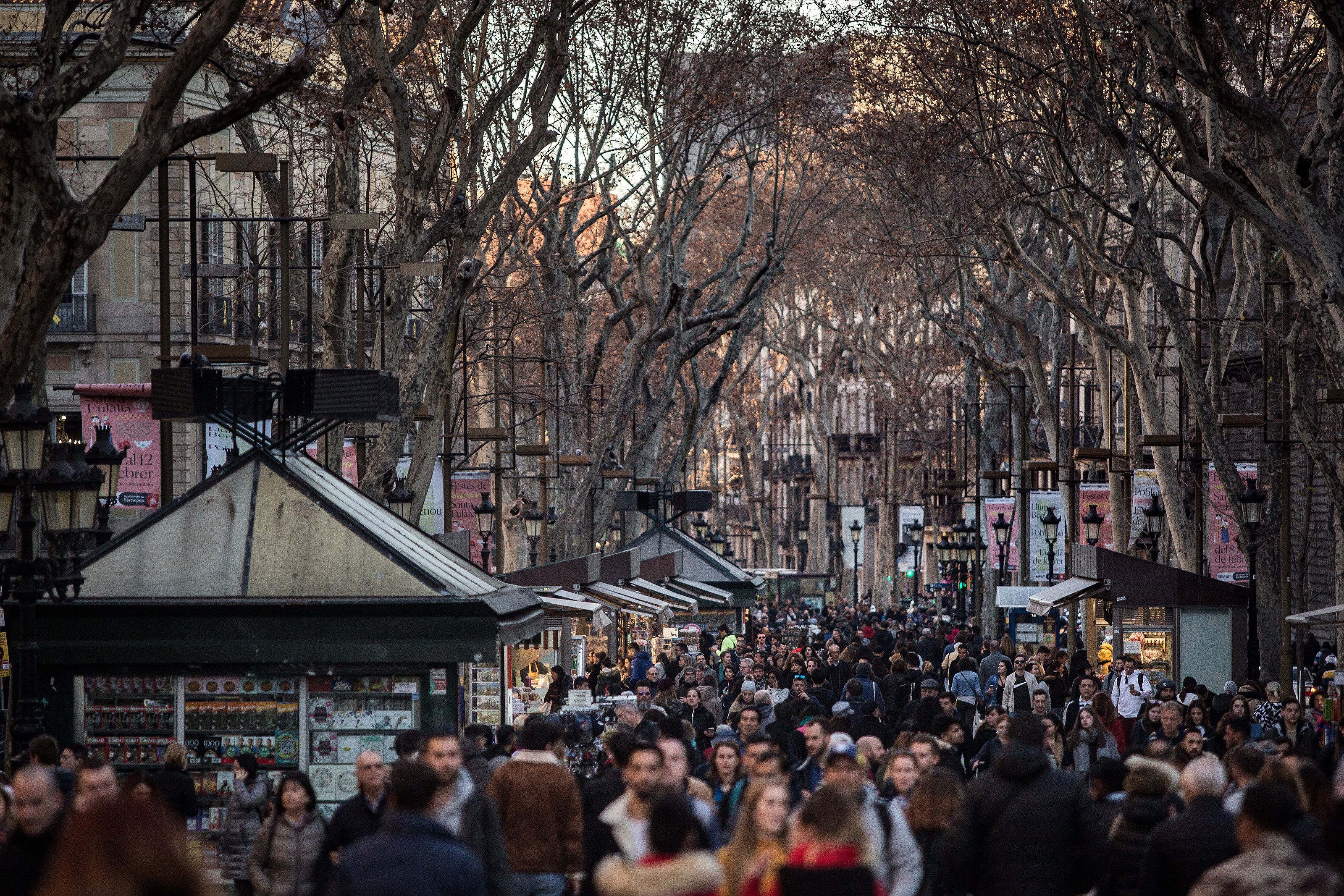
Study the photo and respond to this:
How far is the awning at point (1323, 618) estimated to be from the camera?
16688 mm

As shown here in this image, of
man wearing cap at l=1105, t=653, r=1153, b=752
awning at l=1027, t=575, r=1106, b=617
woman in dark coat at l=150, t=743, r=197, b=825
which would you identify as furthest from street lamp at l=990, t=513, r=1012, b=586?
woman in dark coat at l=150, t=743, r=197, b=825

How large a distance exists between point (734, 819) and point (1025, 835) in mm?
1640

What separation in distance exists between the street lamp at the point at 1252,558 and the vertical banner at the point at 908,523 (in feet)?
108

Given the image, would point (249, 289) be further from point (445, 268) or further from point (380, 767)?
point (380, 767)

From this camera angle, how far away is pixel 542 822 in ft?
28.1

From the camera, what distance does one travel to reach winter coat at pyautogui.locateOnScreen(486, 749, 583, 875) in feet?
28.1

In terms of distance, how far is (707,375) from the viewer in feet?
216

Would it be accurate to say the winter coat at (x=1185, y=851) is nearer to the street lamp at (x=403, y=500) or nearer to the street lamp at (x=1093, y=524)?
the street lamp at (x=403, y=500)

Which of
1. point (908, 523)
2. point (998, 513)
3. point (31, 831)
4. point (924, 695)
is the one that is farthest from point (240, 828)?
point (908, 523)

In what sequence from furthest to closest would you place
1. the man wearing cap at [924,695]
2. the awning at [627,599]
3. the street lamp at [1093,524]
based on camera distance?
the street lamp at [1093,524]
the awning at [627,599]
the man wearing cap at [924,695]

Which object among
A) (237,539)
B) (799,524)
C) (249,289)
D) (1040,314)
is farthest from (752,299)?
(799,524)

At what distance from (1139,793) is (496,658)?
18.9ft

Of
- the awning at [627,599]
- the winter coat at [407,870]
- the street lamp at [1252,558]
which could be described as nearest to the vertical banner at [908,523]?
the awning at [627,599]

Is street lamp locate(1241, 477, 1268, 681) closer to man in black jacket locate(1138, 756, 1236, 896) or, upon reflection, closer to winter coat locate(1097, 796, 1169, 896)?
winter coat locate(1097, 796, 1169, 896)
